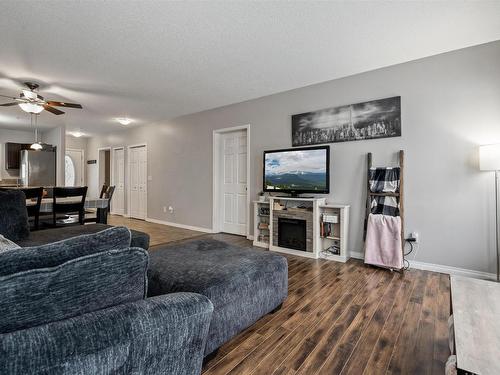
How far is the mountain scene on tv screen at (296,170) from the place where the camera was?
3.77 m

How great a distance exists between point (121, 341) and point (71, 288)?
0.67 ft

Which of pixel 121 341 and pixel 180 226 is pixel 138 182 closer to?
pixel 180 226

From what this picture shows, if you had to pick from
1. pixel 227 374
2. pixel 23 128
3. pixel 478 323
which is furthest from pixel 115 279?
pixel 23 128

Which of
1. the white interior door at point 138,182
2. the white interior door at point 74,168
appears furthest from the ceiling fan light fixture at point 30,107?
the white interior door at point 74,168

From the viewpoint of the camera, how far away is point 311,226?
3682 millimetres

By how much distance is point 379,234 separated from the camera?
3.22 m

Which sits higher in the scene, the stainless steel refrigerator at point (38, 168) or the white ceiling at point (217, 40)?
the white ceiling at point (217, 40)

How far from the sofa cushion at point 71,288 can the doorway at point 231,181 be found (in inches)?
156

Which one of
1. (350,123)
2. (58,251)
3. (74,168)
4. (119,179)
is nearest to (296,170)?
(350,123)

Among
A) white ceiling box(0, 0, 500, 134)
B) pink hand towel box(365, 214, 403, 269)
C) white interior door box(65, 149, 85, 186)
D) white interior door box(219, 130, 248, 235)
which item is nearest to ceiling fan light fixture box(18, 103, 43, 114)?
white ceiling box(0, 0, 500, 134)

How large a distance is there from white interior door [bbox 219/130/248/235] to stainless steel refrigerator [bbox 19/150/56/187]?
4976 millimetres

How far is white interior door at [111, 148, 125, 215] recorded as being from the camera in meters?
7.66

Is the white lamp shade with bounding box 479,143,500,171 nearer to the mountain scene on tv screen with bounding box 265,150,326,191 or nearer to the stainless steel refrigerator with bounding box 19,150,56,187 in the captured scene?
the mountain scene on tv screen with bounding box 265,150,326,191

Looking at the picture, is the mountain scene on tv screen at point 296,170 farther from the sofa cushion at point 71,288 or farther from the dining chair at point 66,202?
the sofa cushion at point 71,288
